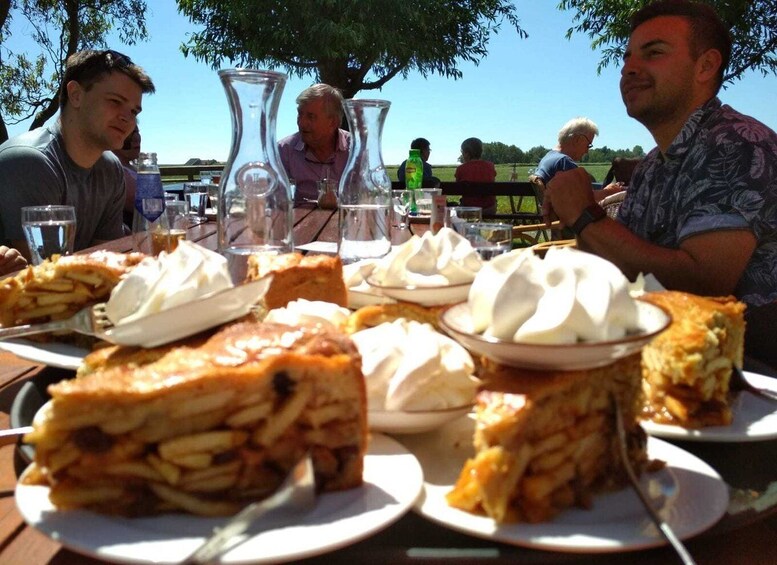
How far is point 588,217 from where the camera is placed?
3.11m

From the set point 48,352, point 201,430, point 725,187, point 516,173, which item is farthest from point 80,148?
point 516,173

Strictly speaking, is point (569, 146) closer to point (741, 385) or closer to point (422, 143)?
point (422, 143)

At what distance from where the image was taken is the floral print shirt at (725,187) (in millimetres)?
2789

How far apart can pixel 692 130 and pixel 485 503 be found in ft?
8.90

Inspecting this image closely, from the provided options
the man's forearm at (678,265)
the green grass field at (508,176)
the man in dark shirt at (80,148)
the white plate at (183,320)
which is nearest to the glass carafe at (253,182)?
the white plate at (183,320)

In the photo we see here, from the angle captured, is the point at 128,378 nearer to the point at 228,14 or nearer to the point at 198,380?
the point at 198,380

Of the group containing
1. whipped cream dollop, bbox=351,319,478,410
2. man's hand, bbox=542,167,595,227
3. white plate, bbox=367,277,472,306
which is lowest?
whipped cream dollop, bbox=351,319,478,410

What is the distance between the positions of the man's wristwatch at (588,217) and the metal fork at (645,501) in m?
2.11

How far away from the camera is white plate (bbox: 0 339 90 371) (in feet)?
5.06

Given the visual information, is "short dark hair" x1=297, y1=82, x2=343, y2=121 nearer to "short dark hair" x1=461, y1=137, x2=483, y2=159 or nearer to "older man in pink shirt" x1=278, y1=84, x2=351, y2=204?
"older man in pink shirt" x1=278, y1=84, x2=351, y2=204

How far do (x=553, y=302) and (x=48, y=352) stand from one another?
125 centimetres

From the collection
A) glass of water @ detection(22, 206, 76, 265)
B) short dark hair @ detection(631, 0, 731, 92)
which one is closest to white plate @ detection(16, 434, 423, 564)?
glass of water @ detection(22, 206, 76, 265)

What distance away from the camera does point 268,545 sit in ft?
2.74

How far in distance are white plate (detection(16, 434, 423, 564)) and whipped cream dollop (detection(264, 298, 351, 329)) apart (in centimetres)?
50
